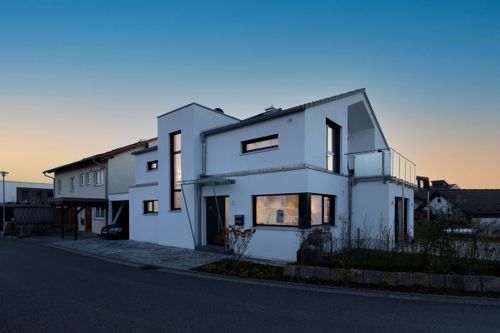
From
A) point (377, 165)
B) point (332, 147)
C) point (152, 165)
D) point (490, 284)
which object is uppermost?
point (332, 147)

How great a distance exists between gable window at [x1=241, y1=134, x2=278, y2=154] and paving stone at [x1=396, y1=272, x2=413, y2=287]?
658 cm

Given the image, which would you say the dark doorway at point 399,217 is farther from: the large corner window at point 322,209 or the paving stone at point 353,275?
the paving stone at point 353,275

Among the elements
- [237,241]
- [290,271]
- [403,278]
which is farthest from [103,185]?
[403,278]

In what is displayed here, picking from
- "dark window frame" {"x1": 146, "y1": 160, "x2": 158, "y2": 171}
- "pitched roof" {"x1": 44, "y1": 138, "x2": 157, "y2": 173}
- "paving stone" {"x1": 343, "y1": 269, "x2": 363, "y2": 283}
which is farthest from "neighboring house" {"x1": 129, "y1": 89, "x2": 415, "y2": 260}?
"pitched roof" {"x1": 44, "y1": 138, "x2": 157, "y2": 173}

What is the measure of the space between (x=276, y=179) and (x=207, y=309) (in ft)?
22.2

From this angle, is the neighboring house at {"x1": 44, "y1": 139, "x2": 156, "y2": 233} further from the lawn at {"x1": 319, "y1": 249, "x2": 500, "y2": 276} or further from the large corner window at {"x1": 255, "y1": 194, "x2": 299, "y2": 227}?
the lawn at {"x1": 319, "y1": 249, "x2": 500, "y2": 276}

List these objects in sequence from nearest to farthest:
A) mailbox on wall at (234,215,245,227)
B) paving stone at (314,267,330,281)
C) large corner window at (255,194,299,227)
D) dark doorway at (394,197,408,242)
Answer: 1. paving stone at (314,267,330,281)
2. large corner window at (255,194,299,227)
3. mailbox on wall at (234,215,245,227)
4. dark doorway at (394,197,408,242)

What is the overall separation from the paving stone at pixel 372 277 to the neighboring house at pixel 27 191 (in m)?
44.7

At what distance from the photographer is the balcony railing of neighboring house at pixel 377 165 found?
13.6 meters

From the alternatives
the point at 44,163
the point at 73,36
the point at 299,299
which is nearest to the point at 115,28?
the point at 73,36

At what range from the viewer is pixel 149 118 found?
65.8 ft

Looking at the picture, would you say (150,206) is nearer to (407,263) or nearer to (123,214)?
(123,214)

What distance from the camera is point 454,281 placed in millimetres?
7301

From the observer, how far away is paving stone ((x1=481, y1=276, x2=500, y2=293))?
703 cm
